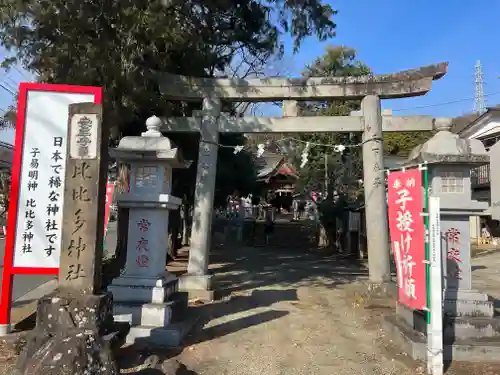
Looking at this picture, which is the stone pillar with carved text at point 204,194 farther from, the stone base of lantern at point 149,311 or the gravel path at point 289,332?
the stone base of lantern at point 149,311

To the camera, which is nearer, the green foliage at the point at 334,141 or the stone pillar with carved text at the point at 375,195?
the stone pillar with carved text at the point at 375,195

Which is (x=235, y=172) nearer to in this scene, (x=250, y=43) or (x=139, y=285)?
(x=250, y=43)

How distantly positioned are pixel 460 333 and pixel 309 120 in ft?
18.4

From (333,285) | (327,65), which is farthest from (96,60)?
(327,65)

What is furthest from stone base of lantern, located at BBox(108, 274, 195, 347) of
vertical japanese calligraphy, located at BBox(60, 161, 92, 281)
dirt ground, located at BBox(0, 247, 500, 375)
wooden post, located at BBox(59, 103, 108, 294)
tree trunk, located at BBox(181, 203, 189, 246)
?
tree trunk, located at BBox(181, 203, 189, 246)

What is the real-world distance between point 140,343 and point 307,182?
1966 centimetres

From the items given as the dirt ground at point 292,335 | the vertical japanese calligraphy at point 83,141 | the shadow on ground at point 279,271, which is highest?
the vertical japanese calligraphy at point 83,141

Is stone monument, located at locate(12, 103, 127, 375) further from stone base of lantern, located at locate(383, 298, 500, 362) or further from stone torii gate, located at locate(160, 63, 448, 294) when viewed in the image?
stone torii gate, located at locate(160, 63, 448, 294)

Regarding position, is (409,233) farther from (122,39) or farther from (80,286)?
(122,39)

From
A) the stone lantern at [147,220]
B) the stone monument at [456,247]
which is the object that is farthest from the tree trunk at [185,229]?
the stone monument at [456,247]

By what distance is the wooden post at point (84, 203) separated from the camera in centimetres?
412

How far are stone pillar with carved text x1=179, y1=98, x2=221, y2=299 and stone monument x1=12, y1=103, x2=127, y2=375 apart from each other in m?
5.05

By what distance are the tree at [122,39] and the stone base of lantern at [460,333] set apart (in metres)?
5.91

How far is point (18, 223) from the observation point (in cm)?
604
